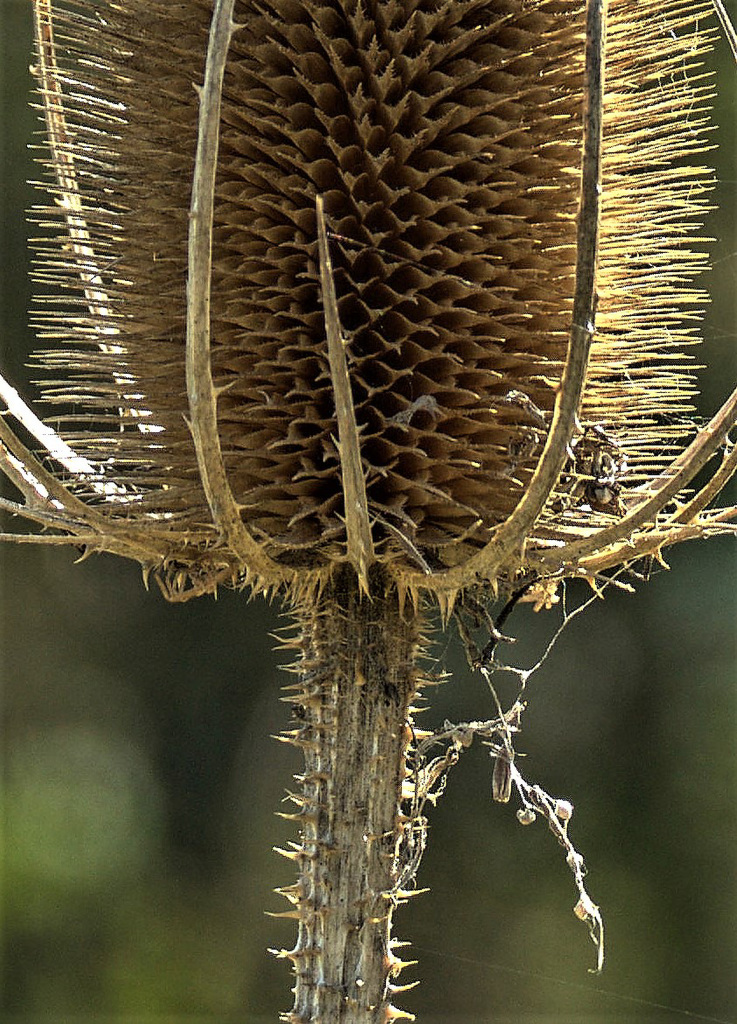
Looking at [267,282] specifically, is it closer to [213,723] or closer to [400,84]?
[400,84]

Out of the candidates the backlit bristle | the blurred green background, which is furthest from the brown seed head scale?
the blurred green background

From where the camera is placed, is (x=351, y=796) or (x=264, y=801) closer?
(x=351, y=796)

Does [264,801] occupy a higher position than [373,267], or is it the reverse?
[373,267]

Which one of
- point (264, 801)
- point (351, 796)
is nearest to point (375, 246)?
point (351, 796)

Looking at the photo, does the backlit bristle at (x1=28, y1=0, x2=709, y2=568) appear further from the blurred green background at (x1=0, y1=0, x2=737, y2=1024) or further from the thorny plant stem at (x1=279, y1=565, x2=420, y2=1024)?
the blurred green background at (x1=0, y1=0, x2=737, y2=1024)

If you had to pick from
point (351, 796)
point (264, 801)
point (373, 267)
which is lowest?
point (264, 801)

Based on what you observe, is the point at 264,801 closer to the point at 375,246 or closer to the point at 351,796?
the point at 351,796

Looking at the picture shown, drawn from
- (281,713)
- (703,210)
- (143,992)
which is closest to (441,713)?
(281,713)

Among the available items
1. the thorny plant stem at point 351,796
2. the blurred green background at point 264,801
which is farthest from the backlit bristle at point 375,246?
the blurred green background at point 264,801
